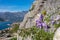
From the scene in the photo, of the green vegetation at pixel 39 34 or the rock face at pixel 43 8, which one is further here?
the rock face at pixel 43 8

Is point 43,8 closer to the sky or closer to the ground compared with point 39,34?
closer to the sky

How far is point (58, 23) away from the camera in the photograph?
6652mm

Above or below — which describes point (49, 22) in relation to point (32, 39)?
above

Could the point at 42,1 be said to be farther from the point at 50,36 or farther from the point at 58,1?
the point at 50,36

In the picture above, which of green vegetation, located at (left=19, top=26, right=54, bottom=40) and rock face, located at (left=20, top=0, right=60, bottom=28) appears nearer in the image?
green vegetation, located at (left=19, top=26, right=54, bottom=40)

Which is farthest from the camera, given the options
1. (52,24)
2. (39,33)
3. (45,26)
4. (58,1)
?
(58,1)

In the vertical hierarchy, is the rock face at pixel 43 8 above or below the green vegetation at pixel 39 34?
above

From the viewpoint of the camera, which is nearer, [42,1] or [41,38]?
[41,38]

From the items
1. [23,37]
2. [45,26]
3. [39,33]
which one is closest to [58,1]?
[23,37]

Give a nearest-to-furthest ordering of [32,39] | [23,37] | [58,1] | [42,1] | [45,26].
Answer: [45,26], [32,39], [23,37], [58,1], [42,1]

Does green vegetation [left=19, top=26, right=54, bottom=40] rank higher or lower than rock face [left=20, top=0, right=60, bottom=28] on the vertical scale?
lower

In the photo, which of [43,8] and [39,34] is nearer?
[39,34]

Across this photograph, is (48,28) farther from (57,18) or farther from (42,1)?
(42,1)

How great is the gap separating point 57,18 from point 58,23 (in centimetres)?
16
